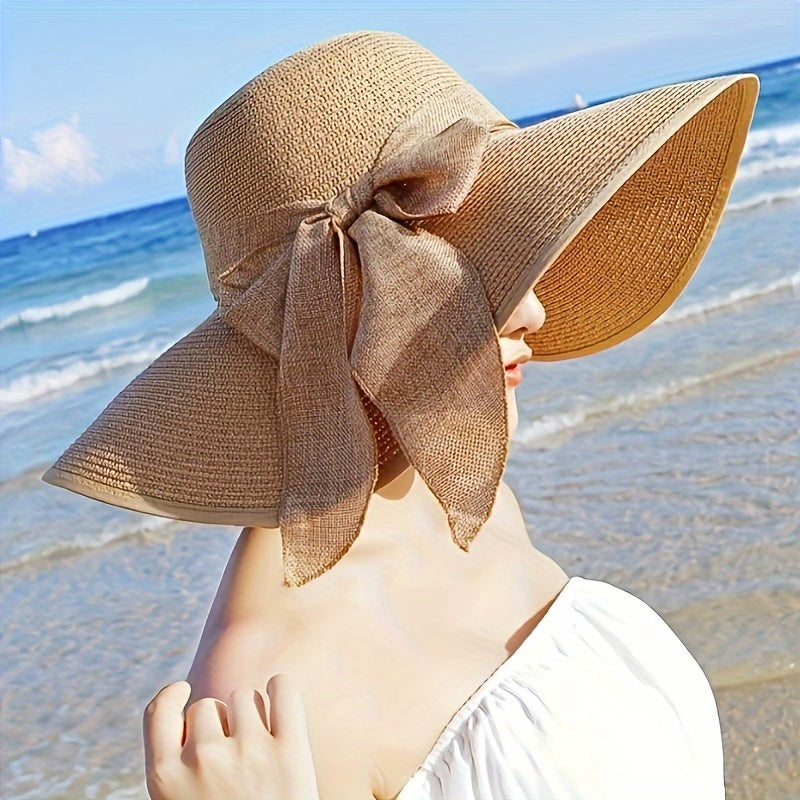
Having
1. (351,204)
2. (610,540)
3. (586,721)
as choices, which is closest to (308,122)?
(351,204)

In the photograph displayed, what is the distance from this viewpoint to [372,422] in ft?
3.91

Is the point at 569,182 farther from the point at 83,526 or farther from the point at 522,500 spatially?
the point at 83,526

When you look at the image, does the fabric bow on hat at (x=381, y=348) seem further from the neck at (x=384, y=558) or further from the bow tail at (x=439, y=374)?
the neck at (x=384, y=558)

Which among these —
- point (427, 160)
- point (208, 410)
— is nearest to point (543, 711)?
point (208, 410)

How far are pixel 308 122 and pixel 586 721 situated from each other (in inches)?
30.8

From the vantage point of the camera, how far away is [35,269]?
1631cm

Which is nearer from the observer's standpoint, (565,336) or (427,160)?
(427,160)

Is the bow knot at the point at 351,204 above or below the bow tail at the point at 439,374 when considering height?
above

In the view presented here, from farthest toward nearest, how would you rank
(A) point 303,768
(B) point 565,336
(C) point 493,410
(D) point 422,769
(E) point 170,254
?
(E) point 170,254 → (B) point 565,336 → (D) point 422,769 → (C) point 493,410 → (A) point 303,768

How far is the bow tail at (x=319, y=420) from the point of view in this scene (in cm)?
115

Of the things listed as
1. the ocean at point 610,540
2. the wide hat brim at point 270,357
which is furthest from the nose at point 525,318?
the ocean at point 610,540

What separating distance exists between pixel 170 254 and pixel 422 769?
560 inches

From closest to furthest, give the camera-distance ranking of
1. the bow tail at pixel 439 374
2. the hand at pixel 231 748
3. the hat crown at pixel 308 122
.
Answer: the hand at pixel 231 748
the bow tail at pixel 439 374
the hat crown at pixel 308 122

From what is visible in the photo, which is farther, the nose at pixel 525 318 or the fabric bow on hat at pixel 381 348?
the nose at pixel 525 318
